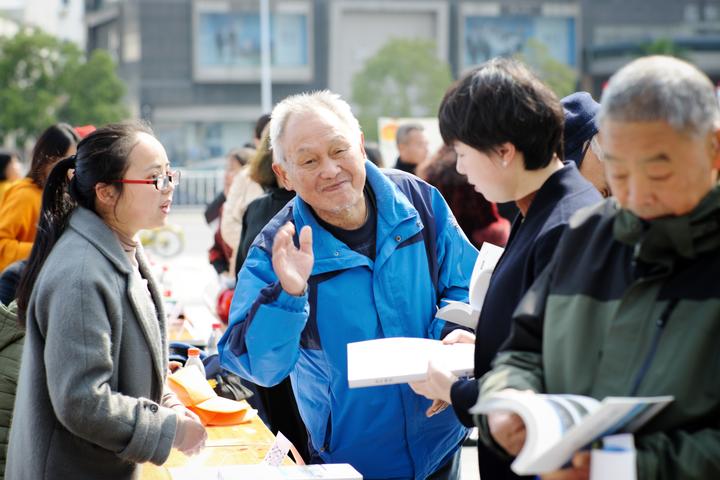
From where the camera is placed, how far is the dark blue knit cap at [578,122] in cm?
287

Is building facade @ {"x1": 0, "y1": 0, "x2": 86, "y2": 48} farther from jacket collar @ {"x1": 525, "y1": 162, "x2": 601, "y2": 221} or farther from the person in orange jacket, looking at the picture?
jacket collar @ {"x1": 525, "y1": 162, "x2": 601, "y2": 221}

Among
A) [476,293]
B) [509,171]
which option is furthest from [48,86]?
[509,171]

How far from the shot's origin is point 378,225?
2.80 meters

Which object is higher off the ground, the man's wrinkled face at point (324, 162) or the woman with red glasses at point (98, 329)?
the man's wrinkled face at point (324, 162)

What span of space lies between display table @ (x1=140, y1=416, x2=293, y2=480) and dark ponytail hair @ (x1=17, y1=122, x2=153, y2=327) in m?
0.65

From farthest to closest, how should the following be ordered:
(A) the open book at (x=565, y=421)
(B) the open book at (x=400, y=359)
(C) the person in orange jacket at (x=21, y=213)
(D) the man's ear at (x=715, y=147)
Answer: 1. (C) the person in orange jacket at (x=21, y=213)
2. (B) the open book at (x=400, y=359)
3. (D) the man's ear at (x=715, y=147)
4. (A) the open book at (x=565, y=421)

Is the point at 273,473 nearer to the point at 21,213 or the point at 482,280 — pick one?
the point at 482,280

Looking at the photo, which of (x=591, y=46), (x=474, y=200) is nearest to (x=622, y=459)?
(x=474, y=200)

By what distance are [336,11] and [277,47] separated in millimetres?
3535

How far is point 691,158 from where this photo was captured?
1638mm

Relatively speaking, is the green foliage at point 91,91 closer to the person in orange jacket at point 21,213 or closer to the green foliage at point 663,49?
the green foliage at point 663,49

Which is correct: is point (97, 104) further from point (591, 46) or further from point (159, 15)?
point (591, 46)

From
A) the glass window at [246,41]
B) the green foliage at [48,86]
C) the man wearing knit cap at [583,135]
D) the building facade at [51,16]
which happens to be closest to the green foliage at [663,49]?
the glass window at [246,41]

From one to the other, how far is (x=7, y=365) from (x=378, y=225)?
1.24 metres
